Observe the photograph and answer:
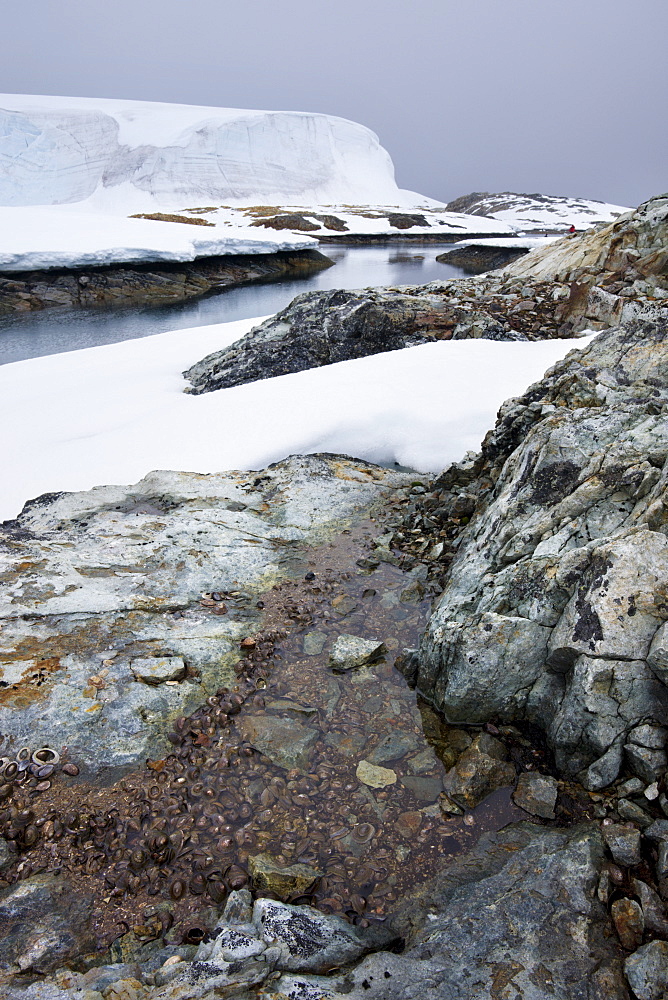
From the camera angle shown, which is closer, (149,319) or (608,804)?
(608,804)

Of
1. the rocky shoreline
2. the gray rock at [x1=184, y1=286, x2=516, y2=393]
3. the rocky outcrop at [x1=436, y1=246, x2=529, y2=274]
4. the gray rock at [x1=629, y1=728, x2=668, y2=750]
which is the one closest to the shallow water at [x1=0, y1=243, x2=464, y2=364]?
the rocky outcrop at [x1=436, y1=246, x2=529, y2=274]

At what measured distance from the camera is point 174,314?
26031 mm

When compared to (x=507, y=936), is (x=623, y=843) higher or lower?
higher

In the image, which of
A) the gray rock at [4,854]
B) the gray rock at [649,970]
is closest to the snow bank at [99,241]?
the gray rock at [4,854]

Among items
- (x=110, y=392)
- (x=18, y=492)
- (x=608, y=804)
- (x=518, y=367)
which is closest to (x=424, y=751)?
(x=608, y=804)

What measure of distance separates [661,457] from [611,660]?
1816mm

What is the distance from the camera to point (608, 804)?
3.02 metres

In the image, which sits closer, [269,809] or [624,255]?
[269,809]

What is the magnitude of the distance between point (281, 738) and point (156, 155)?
283 ft

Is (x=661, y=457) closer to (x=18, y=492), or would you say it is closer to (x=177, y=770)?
(x=177, y=770)

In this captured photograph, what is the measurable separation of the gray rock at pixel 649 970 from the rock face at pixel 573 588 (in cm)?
92

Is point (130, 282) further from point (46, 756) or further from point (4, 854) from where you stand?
point (4, 854)

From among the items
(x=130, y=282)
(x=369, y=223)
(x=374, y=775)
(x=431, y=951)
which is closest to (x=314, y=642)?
(x=374, y=775)

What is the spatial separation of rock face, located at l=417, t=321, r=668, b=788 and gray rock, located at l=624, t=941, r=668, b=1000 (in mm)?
920
